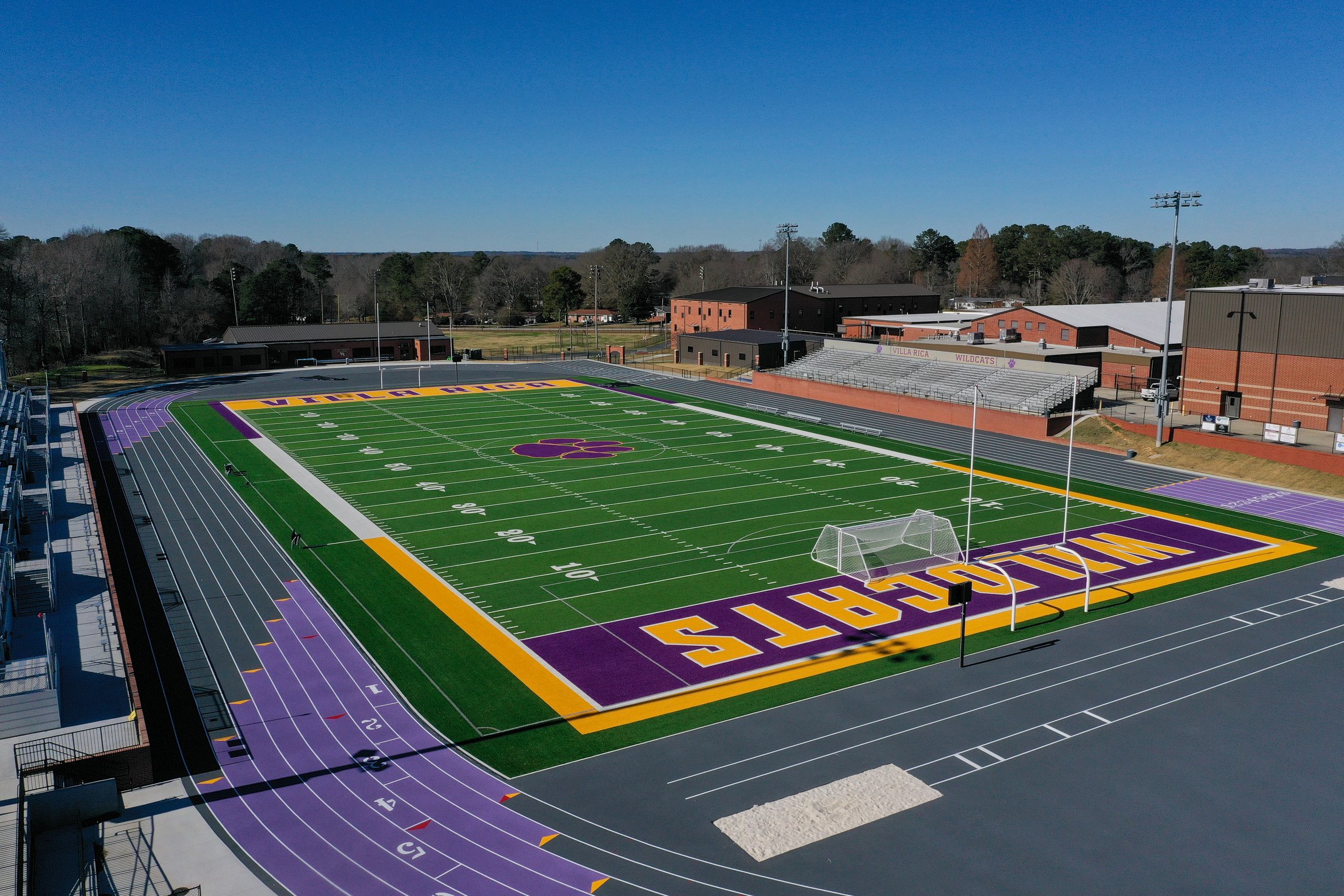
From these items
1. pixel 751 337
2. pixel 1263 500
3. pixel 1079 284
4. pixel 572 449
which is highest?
pixel 1079 284

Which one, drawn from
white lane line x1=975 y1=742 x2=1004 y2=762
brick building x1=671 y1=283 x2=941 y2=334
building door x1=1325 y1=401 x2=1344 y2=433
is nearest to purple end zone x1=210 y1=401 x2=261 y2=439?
brick building x1=671 y1=283 x2=941 y2=334

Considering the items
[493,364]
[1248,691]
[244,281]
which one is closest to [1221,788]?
[1248,691]

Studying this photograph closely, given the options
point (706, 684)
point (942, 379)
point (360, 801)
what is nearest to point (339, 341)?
point (942, 379)

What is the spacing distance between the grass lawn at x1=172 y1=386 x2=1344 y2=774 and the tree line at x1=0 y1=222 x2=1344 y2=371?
4122 cm

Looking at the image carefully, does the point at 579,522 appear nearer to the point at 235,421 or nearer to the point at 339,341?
the point at 235,421

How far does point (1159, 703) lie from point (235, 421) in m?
47.9

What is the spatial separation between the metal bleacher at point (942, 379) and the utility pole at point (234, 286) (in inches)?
2588

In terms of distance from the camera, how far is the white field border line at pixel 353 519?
21.4 m

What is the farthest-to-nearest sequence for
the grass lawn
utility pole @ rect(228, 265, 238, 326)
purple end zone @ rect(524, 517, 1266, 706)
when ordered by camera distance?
utility pole @ rect(228, 265, 238, 326), purple end zone @ rect(524, 517, 1266, 706), the grass lawn

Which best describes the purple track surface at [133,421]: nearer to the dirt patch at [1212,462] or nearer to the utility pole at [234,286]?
the utility pole at [234,286]

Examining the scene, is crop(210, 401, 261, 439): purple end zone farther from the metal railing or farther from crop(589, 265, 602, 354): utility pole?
crop(589, 265, 602, 354): utility pole

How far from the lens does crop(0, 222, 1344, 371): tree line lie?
83.8 metres

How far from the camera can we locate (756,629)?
22.6 metres

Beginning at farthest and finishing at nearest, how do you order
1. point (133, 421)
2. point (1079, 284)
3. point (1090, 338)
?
point (1079, 284) < point (1090, 338) < point (133, 421)
